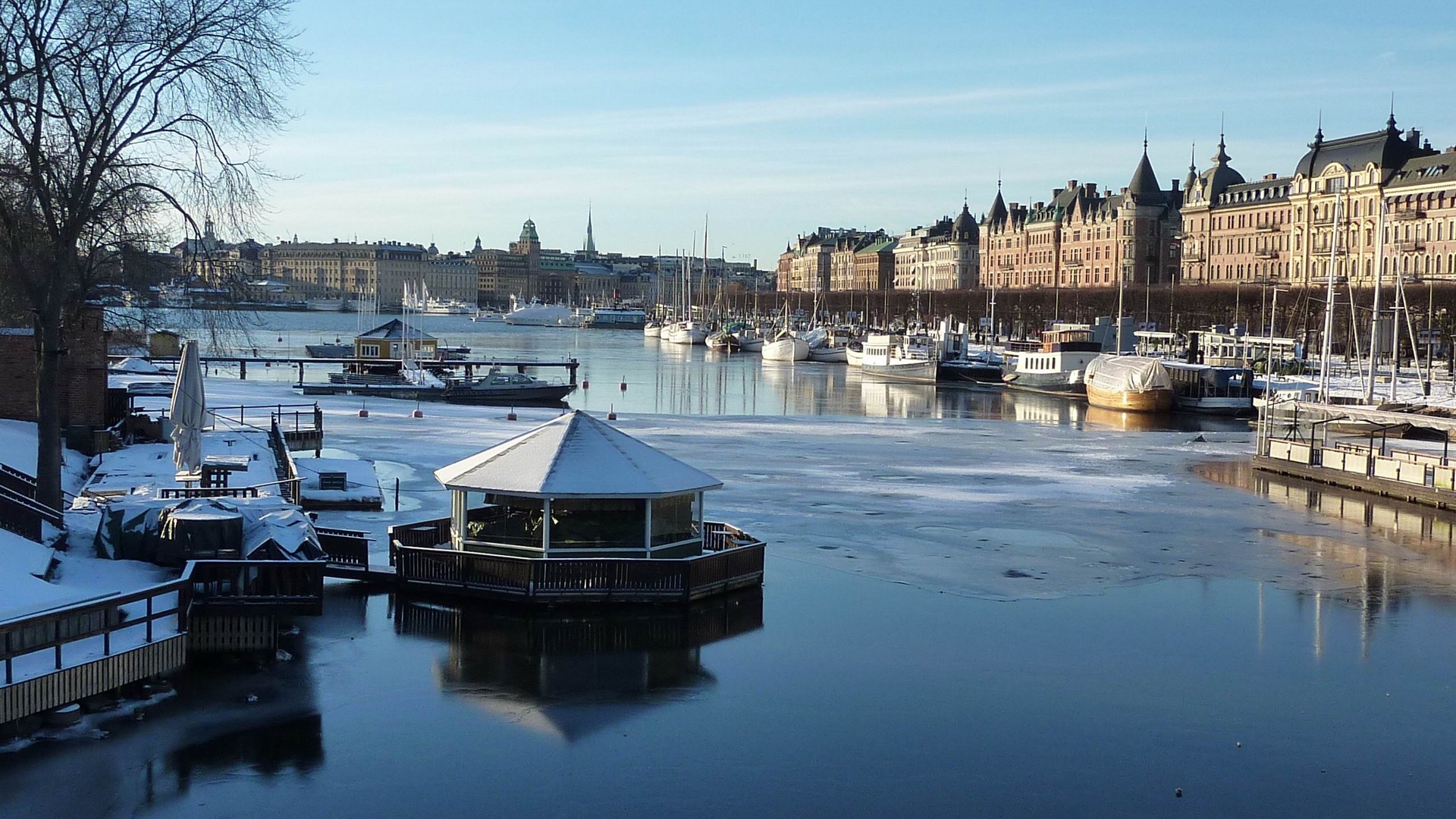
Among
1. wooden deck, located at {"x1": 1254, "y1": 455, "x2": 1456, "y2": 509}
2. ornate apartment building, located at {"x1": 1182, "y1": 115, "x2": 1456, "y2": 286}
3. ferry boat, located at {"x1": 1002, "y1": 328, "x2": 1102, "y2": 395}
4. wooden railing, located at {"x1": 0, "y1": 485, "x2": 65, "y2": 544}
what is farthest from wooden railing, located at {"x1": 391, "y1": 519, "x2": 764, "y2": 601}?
ornate apartment building, located at {"x1": 1182, "y1": 115, "x2": 1456, "y2": 286}

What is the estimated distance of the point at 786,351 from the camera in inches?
4518

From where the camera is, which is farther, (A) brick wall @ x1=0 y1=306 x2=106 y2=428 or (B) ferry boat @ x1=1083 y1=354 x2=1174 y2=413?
(B) ferry boat @ x1=1083 y1=354 x2=1174 y2=413

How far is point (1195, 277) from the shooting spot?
132 m

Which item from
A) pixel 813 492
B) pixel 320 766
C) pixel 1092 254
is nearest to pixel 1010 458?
pixel 813 492

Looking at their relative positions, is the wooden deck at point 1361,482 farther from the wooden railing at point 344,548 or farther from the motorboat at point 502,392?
the motorboat at point 502,392

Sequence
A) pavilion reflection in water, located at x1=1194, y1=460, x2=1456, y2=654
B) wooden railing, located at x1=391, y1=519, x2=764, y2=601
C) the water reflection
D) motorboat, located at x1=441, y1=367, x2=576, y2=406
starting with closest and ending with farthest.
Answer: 1. wooden railing, located at x1=391, y1=519, x2=764, y2=601
2. pavilion reflection in water, located at x1=1194, y1=460, x2=1456, y2=654
3. the water reflection
4. motorboat, located at x1=441, y1=367, x2=576, y2=406

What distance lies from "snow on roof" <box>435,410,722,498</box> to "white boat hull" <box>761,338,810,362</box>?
90973mm

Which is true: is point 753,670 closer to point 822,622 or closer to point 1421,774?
point 822,622

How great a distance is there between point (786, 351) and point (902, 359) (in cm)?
2232

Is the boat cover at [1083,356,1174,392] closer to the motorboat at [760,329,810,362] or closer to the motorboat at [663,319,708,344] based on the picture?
the motorboat at [760,329,810,362]

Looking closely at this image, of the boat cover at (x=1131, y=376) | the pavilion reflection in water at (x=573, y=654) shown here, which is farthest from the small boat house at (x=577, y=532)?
the boat cover at (x=1131, y=376)

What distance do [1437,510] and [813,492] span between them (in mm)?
14089

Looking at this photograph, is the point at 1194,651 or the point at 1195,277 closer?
the point at 1194,651

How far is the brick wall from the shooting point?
3100 cm
